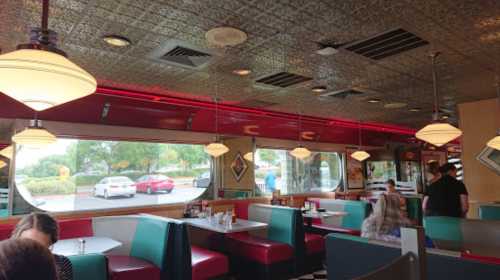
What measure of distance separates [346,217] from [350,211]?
168 mm

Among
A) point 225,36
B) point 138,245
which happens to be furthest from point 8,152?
point 225,36

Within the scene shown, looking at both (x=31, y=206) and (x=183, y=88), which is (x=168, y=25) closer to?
(x=183, y=88)

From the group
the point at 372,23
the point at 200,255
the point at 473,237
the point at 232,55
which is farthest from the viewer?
the point at 200,255

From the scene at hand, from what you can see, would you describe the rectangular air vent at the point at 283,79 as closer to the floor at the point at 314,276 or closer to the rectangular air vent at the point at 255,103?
the rectangular air vent at the point at 255,103

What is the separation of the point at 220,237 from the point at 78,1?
4.06 m

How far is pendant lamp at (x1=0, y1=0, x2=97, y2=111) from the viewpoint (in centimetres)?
122

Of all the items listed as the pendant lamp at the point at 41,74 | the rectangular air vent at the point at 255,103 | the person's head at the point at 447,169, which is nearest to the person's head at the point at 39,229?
the pendant lamp at the point at 41,74

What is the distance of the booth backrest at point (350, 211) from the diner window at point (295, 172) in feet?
4.37

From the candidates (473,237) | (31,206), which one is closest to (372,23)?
(473,237)

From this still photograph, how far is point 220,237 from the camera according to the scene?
534 centimetres

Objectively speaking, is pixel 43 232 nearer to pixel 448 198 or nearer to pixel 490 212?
pixel 448 198

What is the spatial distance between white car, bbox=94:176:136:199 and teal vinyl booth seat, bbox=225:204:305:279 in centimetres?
184

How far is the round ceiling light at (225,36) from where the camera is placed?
8.93 feet

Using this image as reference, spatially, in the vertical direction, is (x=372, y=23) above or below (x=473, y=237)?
above
